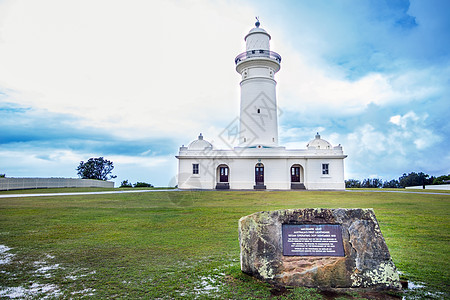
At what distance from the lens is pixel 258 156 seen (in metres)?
29.3

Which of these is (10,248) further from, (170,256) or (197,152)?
(197,152)

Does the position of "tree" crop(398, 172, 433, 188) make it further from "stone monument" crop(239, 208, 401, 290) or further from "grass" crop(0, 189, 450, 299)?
"stone monument" crop(239, 208, 401, 290)

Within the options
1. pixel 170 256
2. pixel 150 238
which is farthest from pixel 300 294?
pixel 150 238

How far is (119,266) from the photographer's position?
4.97m

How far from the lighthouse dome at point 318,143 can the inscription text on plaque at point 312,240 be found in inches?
1121

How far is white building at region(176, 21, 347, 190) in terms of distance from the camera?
29.1 m

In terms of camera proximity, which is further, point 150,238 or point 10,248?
point 150,238

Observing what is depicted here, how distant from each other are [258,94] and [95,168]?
88.1 ft

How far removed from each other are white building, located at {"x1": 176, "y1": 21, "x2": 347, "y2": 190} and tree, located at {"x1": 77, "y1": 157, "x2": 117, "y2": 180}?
19114mm

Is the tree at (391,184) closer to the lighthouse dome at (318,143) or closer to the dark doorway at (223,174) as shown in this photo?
the lighthouse dome at (318,143)

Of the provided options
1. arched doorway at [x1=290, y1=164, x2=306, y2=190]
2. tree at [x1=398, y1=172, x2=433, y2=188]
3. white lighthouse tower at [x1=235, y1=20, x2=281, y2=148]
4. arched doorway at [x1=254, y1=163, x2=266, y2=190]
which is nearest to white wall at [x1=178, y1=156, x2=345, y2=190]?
arched doorway at [x1=290, y1=164, x2=306, y2=190]

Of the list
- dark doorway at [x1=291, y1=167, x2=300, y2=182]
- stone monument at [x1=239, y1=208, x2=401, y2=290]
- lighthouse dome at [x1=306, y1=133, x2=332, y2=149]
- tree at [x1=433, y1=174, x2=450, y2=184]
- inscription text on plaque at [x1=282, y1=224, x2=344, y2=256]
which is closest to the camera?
stone monument at [x1=239, y1=208, x2=401, y2=290]

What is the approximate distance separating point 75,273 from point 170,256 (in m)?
1.61

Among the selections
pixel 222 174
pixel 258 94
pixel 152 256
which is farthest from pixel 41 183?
pixel 152 256
